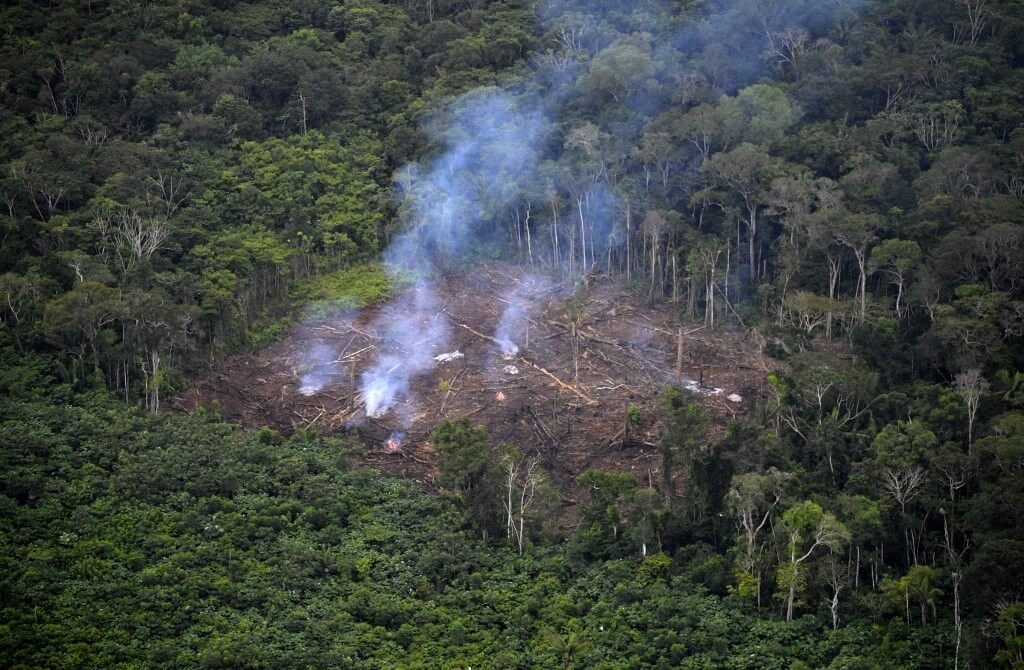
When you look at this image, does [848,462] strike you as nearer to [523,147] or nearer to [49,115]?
[523,147]

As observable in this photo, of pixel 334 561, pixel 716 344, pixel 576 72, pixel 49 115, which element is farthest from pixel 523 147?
pixel 334 561

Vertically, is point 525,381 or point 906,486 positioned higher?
point 906,486

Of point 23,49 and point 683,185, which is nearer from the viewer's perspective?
point 683,185

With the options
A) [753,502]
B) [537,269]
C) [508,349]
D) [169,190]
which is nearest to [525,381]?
[508,349]

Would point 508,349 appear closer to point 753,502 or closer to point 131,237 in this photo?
point 131,237

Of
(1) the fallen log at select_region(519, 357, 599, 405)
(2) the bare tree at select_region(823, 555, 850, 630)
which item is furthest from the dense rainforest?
(1) the fallen log at select_region(519, 357, 599, 405)

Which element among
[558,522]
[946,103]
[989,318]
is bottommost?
[558,522]

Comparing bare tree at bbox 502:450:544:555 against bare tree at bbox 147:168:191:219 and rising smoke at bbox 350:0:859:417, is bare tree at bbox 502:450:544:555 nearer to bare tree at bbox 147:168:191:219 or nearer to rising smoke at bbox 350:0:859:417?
rising smoke at bbox 350:0:859:417
